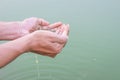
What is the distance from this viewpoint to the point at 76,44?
5.90 ft

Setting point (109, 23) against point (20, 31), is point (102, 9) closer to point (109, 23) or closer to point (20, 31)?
point (109, 23)

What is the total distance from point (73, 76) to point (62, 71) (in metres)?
0.08

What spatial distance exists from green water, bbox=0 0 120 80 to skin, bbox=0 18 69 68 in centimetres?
37

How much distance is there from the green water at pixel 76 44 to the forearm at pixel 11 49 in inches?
24.8

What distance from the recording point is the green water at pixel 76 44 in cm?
165

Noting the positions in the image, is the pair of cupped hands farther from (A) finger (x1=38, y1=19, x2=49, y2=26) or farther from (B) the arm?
(A) finger (x1=38, y1=19, x2=49, y2=26)

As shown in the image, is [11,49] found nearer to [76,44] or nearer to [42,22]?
[42,22]

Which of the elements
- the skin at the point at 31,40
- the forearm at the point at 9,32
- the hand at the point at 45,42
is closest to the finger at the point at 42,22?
the skin at the point at 31,40

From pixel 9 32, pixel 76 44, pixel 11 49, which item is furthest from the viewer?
pixel 76 44

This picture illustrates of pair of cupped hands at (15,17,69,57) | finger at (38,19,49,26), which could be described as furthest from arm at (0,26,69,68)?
finger at (38,19,49,26)

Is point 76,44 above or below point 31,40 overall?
below

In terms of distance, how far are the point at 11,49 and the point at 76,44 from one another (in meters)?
0.84

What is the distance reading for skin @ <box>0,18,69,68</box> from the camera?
101cm

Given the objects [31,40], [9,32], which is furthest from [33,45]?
[9,32]
